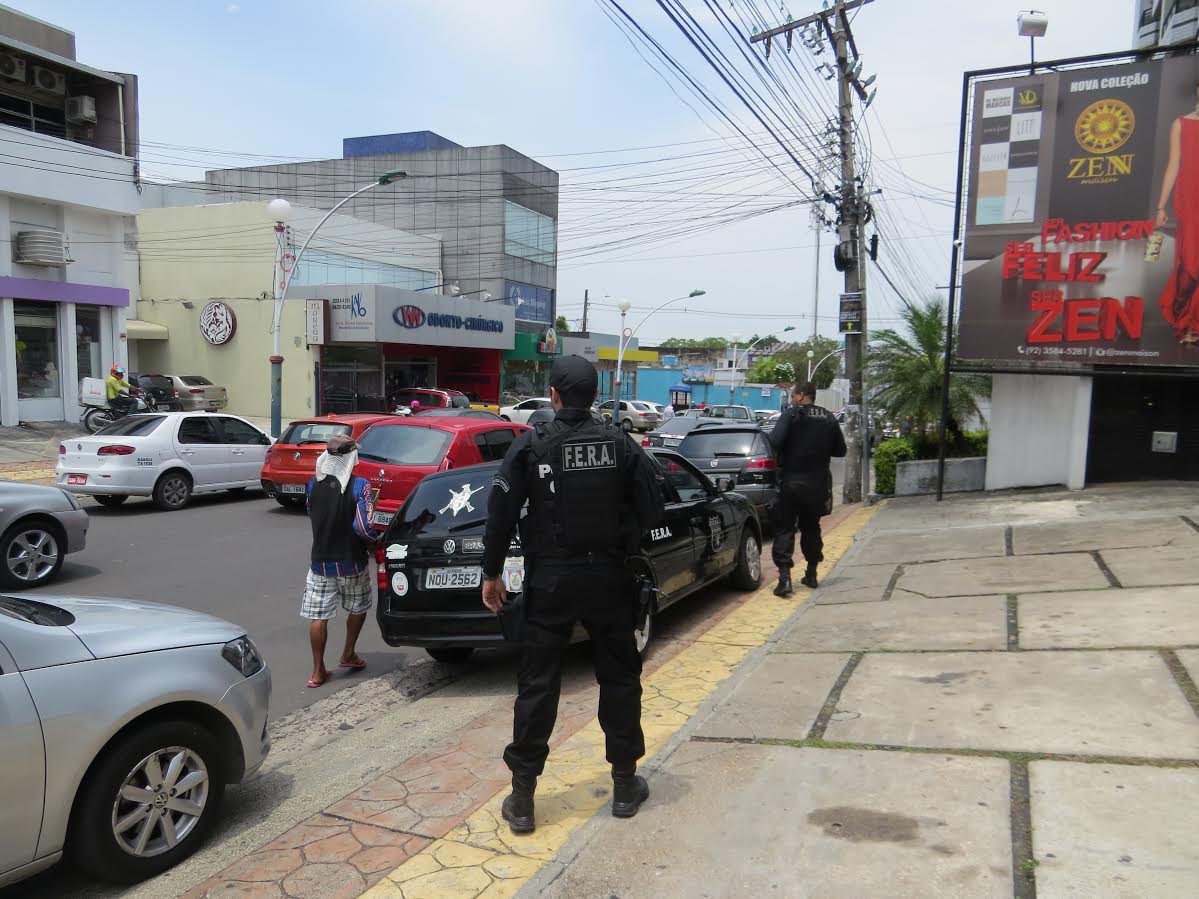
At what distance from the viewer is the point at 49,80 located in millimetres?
24266

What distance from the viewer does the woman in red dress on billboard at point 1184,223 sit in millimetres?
11359

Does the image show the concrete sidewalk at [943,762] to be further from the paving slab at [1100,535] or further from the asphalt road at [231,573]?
the asphalt road at [231,573]

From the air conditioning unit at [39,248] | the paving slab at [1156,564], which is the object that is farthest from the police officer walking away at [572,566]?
the air conditioning unit at [39,248]

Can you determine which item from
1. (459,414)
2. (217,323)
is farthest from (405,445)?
(217,323)

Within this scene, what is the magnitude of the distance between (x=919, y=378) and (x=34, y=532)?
1350 cm

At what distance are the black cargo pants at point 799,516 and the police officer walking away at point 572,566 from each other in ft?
13.8

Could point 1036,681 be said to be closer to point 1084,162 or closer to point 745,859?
point 745,859

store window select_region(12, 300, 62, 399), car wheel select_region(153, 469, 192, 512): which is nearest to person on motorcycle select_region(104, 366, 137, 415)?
store window select_region(12, 300, 62, 399)

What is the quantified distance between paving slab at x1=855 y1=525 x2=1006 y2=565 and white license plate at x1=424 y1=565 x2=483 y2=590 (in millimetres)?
5110

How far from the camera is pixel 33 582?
8.07m

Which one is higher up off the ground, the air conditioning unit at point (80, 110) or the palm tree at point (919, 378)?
the air conditioning unit at point (80, 110)

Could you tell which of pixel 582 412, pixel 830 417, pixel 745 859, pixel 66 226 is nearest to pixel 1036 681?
pixel 745 859

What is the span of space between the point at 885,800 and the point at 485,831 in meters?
1.63

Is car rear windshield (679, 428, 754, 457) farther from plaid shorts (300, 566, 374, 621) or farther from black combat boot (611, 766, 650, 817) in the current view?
black combat boot (611, 766, 650, 817)
